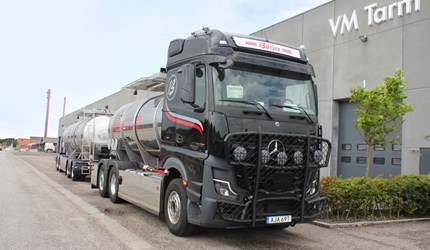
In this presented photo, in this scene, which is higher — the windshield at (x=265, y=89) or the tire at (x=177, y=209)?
the windshield at (x=265, y=89)

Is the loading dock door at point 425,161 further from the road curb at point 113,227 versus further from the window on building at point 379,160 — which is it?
the road curb at point 113,227

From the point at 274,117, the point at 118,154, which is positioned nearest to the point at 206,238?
the point at 274,117

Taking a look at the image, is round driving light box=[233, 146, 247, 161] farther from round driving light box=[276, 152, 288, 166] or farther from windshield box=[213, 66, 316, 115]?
windshield box=[213, 66, 316, 115]

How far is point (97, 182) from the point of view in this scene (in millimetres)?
12570

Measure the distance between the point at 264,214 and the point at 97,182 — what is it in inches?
310

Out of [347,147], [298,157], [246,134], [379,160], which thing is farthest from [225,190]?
[347,147]

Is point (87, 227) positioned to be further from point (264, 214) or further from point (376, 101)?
point (376, 101)

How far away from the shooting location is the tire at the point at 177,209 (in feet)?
21.9

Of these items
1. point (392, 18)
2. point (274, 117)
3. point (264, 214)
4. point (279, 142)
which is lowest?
point (264, 214)

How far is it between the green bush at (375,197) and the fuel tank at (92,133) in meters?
9.66

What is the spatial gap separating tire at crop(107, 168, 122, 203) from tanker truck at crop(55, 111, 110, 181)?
414 cm

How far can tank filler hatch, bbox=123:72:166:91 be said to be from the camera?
9.54 metres

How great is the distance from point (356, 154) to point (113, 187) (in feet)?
33.8

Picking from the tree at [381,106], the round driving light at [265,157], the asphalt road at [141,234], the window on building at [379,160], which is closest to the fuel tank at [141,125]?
the asphalt road at [141,234]
